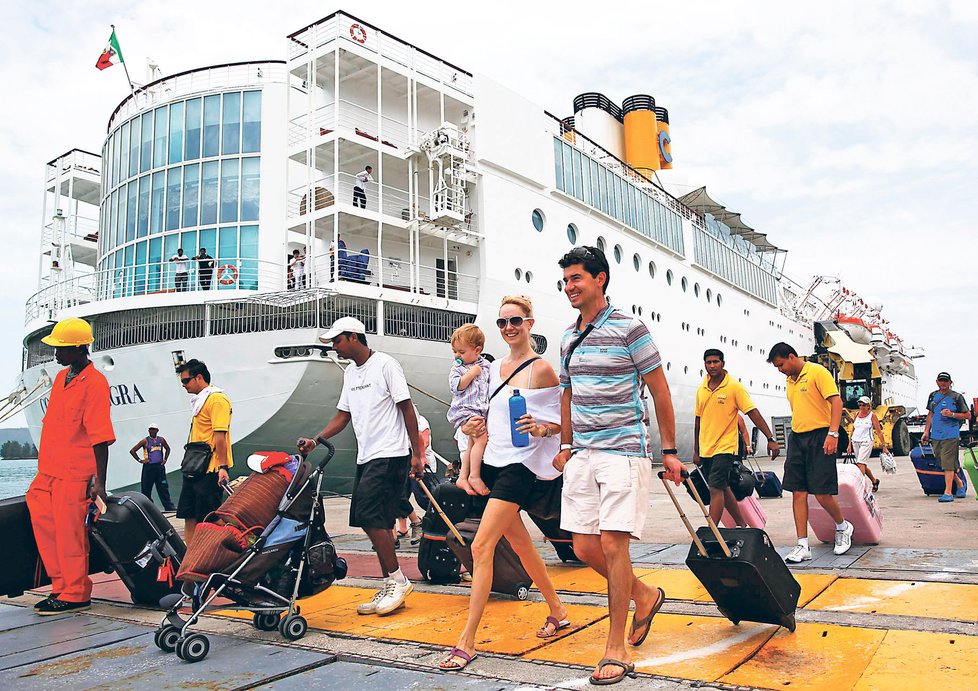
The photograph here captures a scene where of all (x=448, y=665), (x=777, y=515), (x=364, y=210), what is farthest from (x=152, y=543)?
(x=364, y=210)

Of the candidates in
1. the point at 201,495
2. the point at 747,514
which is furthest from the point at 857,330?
the point at 201,495

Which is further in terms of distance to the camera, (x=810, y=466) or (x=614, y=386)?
(x=810, y=466)

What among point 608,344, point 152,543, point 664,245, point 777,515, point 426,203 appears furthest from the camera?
point 664,245

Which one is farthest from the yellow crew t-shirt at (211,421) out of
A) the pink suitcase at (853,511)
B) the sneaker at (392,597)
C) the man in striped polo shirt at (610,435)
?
the pink suitcase at (853,511)

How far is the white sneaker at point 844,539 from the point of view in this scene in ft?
17.5

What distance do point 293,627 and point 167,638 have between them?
1.99ft

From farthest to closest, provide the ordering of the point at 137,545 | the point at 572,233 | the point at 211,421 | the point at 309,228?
the point at 572,233 < the point at 309,228 < the point at 211,421 < the point at 137,545

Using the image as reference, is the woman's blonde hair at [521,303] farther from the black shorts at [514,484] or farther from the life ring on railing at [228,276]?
the life ring on railing at [228,276]

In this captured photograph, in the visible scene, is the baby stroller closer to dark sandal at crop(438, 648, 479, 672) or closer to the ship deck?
the ship deck

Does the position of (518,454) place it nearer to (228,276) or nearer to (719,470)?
(719,470)

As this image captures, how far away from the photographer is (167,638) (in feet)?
11.6

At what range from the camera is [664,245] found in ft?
86.7

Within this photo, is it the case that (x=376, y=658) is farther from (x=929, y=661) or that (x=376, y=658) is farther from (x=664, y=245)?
(x=664, y=245)

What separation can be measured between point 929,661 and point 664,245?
2463 centimetres
